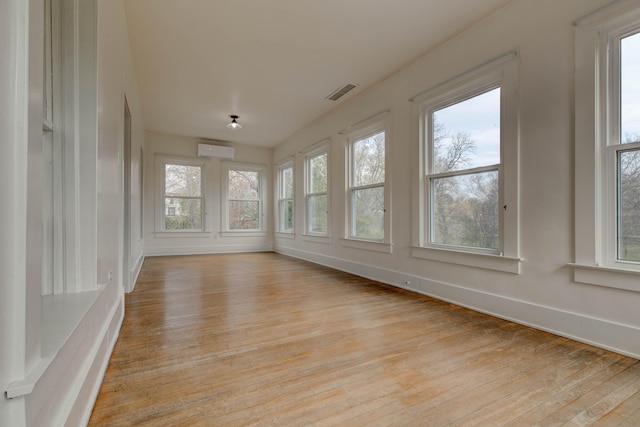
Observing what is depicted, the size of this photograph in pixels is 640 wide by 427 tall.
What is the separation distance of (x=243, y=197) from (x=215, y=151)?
134 cm

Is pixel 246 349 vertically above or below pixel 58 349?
below

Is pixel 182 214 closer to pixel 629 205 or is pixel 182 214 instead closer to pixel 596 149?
pixel 596 149

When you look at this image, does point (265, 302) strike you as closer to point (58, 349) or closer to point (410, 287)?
point (410, 287)

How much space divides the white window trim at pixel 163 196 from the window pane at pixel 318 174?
110 inches

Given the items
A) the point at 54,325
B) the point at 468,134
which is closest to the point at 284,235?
the point at 468,134

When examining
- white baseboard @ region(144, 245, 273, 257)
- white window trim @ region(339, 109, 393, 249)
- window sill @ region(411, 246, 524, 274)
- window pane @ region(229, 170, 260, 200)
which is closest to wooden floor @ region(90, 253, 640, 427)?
window sill @ region(411, 246, 524, 274)

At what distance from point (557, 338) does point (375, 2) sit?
10.3ft

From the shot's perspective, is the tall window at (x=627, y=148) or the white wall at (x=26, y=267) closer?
the white wall at (x=26, y=267)

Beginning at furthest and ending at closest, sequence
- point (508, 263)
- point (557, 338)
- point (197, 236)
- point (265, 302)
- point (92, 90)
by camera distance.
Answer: point (197, 236) → point (265, 302) → point (508, 263) → point (557, 338) → point (92, 90)

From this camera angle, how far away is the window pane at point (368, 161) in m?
4.29

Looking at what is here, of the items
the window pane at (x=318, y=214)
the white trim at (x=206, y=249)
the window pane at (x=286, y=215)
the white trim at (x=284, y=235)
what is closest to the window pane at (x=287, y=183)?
the window pane at (x=286, y=215)

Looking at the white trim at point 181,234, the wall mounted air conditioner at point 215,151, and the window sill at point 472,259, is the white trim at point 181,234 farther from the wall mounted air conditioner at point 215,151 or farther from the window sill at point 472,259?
the window sill at point 472,259

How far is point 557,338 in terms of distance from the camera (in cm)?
225

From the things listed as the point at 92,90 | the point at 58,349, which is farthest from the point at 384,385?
the point at 92,90
